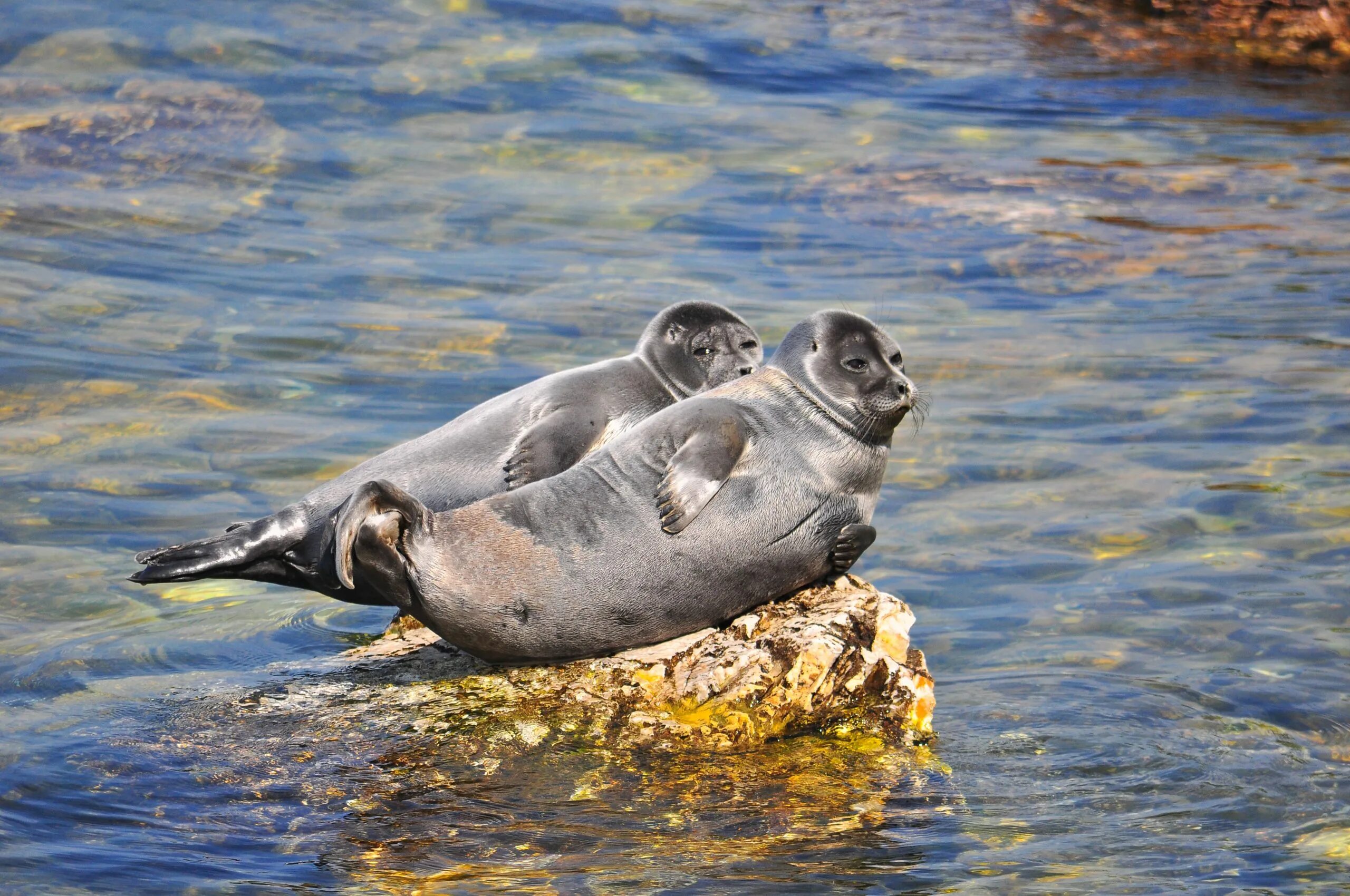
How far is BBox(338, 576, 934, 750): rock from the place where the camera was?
5305 mm

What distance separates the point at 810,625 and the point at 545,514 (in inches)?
39.2

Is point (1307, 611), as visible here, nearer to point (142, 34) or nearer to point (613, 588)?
point (613, 588)

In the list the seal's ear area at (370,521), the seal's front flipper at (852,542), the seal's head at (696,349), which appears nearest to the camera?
the seal's ear area at (370,521)

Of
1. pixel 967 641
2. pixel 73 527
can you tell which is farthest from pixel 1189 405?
pixel 73 527

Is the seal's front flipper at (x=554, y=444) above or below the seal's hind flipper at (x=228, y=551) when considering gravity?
above

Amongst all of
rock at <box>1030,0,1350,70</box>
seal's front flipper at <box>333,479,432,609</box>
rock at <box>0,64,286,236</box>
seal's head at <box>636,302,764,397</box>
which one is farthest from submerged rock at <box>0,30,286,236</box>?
rock at <box>1030,0,1350,70</box>

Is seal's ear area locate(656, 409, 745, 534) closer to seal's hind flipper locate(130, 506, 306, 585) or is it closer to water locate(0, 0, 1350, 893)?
water locate(0, 0, 1350, 893)

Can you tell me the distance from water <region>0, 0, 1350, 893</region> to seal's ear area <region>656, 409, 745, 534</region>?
82 cm

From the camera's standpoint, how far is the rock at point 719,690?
5.30 m

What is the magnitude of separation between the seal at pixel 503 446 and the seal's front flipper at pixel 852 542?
2.99 feet

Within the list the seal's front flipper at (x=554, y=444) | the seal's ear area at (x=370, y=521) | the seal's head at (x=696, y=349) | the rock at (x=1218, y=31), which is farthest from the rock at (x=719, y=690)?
the rock at (x=1218, y=31)

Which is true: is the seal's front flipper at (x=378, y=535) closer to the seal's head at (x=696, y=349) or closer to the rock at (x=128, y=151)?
the seal's head at (x=696, y=349)

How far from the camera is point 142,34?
1631 cm

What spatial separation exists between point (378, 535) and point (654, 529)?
3.06 ft
